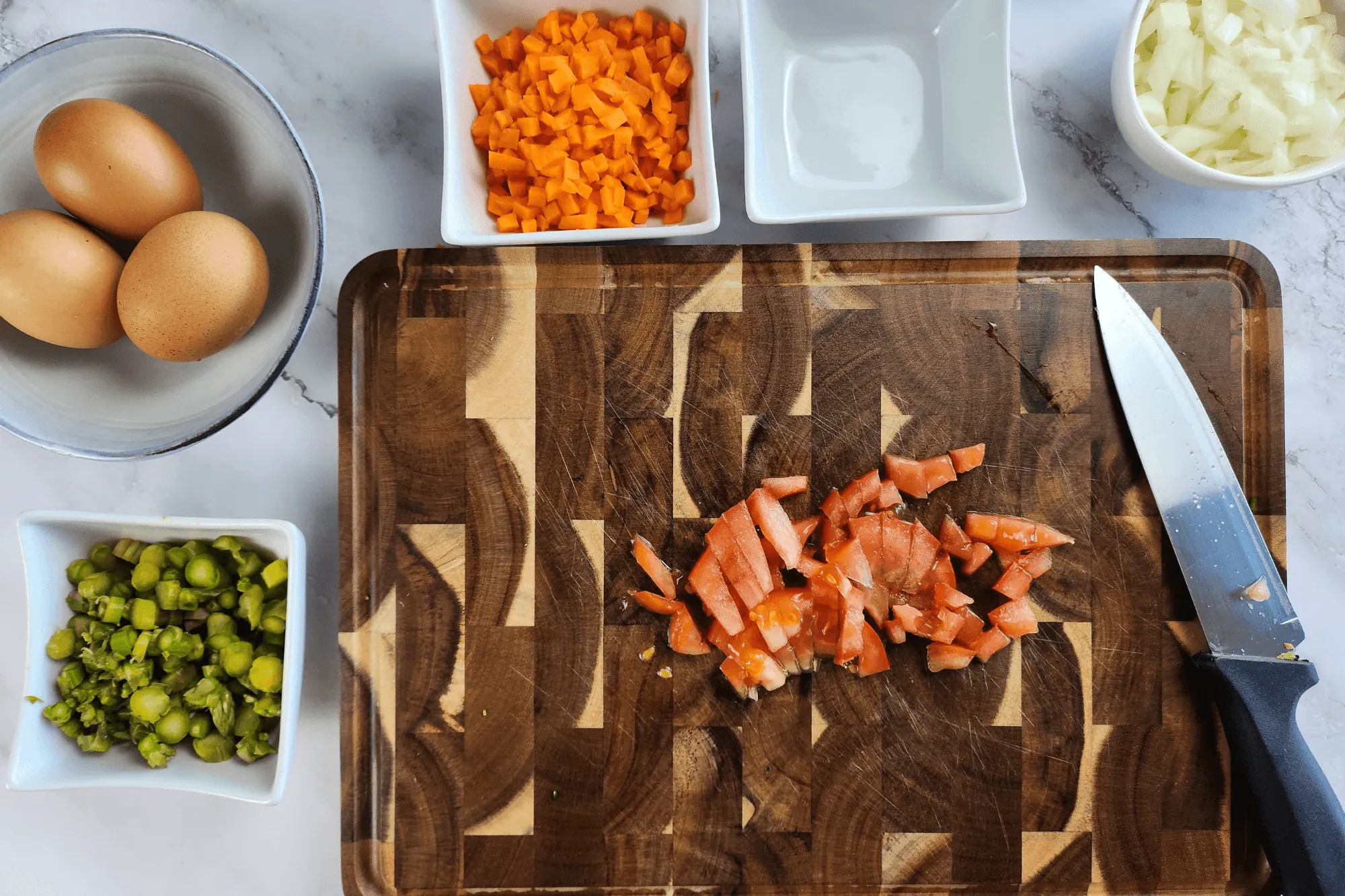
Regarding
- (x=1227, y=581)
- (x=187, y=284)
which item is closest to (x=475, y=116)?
(x=187, y=284)

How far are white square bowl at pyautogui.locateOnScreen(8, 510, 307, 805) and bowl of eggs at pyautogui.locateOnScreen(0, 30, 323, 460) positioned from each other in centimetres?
12

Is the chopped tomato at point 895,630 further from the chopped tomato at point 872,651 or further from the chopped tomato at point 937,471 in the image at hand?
the chopped tomato at point 937,471

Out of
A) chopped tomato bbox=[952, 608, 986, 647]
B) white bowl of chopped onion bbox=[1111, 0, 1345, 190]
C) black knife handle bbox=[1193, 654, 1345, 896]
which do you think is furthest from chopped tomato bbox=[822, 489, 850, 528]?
white bowl of chopped onion bbox=[1111, 0, 1345, 190]

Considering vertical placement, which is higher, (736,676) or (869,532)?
(869,532)

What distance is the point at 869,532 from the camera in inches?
46.5

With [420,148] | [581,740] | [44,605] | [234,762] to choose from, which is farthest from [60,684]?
[420,148]

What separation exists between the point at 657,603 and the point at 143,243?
82 centimetres

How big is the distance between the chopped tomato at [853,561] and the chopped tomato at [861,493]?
49mm

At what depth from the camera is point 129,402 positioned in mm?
1180

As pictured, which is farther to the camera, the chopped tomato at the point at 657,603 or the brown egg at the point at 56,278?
the chopped tomato at the point at 657,603

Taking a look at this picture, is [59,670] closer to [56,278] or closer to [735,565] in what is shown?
[56,278]

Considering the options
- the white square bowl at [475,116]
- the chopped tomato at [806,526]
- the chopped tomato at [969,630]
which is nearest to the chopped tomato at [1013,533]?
the chopped tomato at [969,630]

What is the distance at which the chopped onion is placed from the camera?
119cm

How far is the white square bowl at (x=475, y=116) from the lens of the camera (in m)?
1.14
